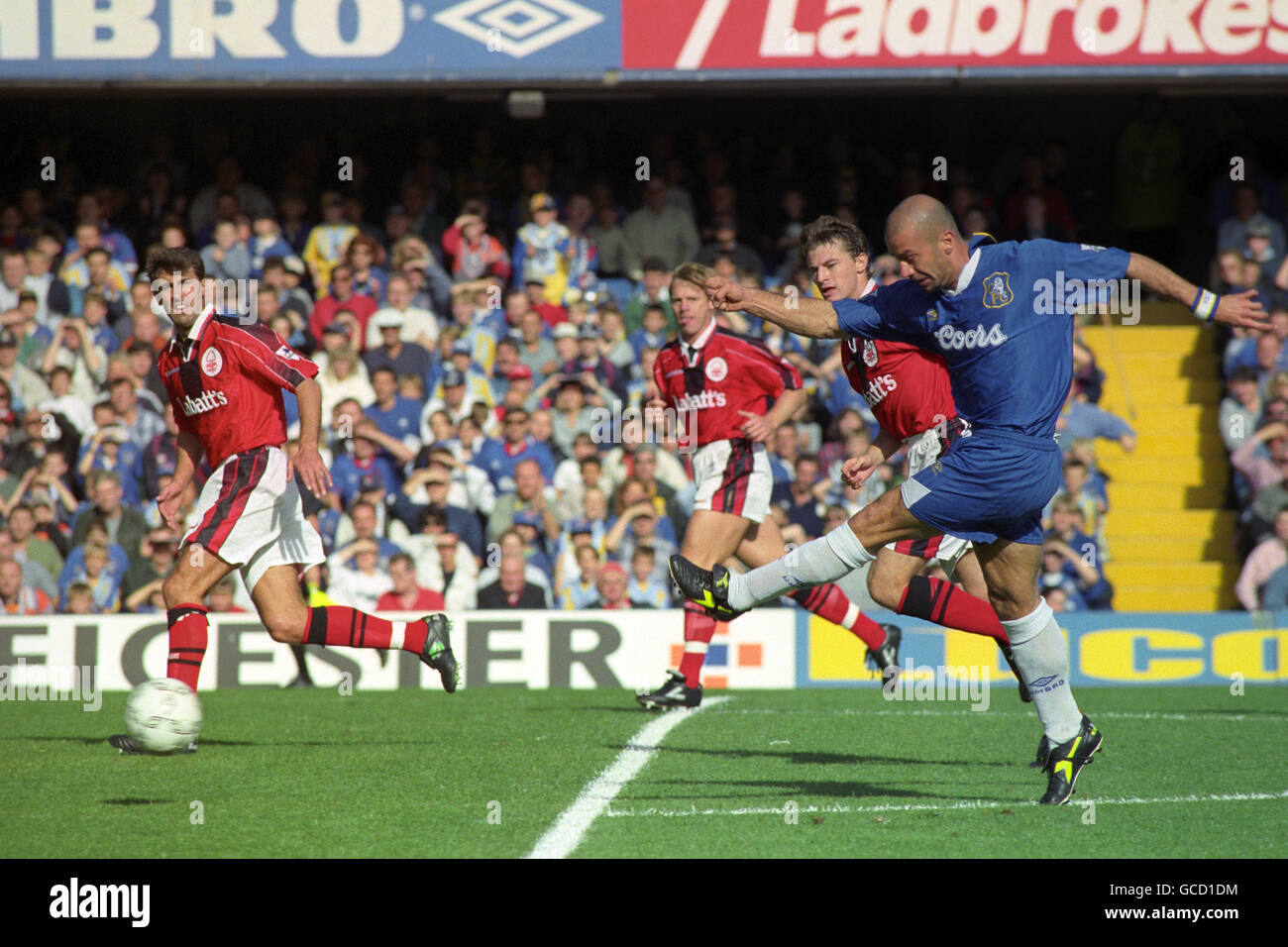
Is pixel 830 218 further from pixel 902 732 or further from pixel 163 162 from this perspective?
pixel 163 162

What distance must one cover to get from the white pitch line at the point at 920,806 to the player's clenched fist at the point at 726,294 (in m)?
1.85

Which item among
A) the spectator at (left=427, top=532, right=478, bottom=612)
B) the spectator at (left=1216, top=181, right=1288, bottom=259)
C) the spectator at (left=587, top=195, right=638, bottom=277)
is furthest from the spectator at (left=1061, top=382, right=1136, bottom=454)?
the spectator at (left=427, top=532, right=478, bottom=612)

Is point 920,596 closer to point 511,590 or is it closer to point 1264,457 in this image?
point 511,590

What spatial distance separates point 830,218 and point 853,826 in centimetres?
349

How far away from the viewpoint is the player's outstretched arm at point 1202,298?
5387 millimetres

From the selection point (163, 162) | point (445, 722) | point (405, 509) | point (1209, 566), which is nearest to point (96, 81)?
point (163, 162)

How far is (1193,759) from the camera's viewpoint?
284 inches

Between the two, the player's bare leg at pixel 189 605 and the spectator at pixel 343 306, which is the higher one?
the spectator at pixel 343 306

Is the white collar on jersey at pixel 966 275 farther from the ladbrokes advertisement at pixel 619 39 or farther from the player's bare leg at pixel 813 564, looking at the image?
the ladbrokes advertisement at pixel 619 39

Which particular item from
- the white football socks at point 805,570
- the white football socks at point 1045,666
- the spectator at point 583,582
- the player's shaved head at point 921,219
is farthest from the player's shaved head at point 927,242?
the spectator at point 583,582

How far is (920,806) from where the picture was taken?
583cm

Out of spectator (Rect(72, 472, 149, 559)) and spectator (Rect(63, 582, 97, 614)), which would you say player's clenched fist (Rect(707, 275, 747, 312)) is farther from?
spectator (Rect(72, 472, 149, 559))

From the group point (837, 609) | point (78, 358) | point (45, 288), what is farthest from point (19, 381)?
point (837, 609)

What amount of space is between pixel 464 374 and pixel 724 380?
531 cm
